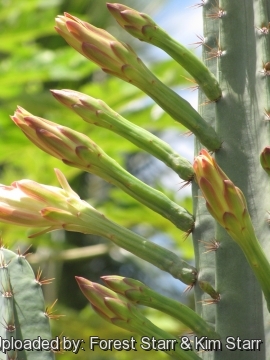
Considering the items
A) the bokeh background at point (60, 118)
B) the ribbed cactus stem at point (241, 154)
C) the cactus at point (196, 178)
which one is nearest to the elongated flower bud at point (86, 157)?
the cactus at point (196, 178)

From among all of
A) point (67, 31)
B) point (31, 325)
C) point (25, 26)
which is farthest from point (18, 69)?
point (31, 325)

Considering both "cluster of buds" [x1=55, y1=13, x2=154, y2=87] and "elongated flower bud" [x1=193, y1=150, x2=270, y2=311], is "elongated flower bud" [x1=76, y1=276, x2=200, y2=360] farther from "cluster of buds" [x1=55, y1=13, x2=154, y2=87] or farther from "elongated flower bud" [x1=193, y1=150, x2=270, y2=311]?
"cluster of buds" [x1=55, y1=13, x2=154, y2=87]

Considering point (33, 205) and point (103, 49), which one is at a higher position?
point (103, 49)

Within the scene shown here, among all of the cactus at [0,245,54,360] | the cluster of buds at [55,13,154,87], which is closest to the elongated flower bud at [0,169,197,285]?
the cactus at [0,245,54,360]

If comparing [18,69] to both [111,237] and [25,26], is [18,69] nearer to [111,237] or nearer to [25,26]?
[25,26]

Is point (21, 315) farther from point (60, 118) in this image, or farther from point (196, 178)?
point (60, 118)

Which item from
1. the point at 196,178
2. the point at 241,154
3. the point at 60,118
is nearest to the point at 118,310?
the point at 196,178
